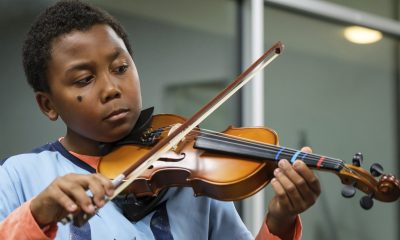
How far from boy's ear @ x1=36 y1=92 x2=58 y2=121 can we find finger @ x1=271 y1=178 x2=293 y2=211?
39cm

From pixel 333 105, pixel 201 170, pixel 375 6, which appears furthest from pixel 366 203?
pixel 375 6

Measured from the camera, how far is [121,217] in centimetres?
97

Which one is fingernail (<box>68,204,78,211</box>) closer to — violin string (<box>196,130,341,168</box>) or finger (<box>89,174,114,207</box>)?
finger (<box>89,174,114,207</box>)

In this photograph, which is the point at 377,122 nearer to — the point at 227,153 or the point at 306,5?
the point at 306,5

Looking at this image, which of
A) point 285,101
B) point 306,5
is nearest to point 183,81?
point 285,101

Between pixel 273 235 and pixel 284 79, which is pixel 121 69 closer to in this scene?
pixel 273 235

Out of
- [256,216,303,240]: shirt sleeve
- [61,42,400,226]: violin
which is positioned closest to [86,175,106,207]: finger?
[61,42,400,226]: violin

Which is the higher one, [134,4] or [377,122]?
[134,4]

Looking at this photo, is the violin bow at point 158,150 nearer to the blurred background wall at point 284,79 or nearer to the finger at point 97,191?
the finger at point 97,191

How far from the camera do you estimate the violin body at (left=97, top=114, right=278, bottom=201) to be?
3.11 feet

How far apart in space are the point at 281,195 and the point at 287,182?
0.02 metres

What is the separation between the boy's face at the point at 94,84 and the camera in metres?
0.99

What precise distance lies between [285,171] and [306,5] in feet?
5.28

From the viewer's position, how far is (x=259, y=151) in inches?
38.1
